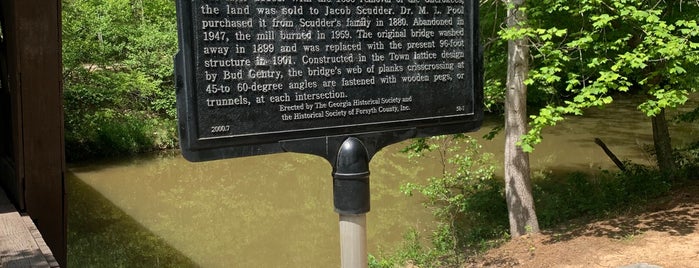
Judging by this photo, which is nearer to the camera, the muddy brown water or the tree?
the tree

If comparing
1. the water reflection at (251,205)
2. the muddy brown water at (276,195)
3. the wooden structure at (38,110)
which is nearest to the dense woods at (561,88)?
the muddy brown water at (276,195)

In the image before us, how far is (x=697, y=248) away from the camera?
309 inches

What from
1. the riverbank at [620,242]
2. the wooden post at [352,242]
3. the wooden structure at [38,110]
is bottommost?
the riverbank at [620,242]

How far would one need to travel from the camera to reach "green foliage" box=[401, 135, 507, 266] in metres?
10.3

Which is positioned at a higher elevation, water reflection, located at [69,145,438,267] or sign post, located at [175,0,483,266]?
sign post, located at [175,0,483,266]

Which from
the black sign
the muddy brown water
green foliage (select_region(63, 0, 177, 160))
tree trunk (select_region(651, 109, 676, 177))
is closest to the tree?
tree trunk (select_region(651, 109, 676, 177))

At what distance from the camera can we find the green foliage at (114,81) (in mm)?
22297

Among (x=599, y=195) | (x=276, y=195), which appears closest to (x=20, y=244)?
(x=599, y=195)

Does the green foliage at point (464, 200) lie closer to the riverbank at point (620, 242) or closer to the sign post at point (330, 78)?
the riverbank at point (620, 242)

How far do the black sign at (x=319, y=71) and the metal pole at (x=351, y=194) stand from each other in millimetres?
147

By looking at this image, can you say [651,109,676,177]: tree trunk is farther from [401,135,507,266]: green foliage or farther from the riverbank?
[401,135,507,266]: green foliage

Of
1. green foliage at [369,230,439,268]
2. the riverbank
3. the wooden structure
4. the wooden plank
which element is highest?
the wooden structure

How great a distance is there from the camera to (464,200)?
11641 millimetres

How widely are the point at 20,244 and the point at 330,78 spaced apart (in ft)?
11.1
